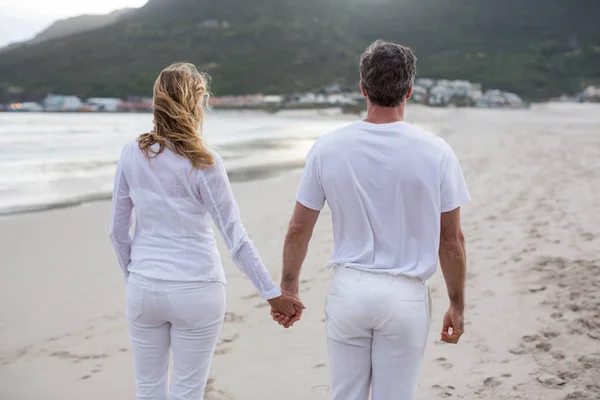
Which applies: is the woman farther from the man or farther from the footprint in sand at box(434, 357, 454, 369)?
the footprint in sand at box(434, 357, 454, 369)

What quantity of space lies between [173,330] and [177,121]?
80 cm

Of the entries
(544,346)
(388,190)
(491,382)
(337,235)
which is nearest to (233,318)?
(491,382)

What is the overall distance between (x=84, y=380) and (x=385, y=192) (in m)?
2.82

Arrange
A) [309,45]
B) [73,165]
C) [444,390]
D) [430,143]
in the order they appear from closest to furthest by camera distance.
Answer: [430,143] < [444,390] < [73,165] < [309,45]

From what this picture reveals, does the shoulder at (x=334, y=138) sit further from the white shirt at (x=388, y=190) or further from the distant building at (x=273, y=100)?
the distant building at (x=273, y=100)

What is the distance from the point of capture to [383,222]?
213 cm

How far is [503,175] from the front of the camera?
13.1 meters

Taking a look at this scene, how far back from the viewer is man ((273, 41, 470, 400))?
2094 millimetres

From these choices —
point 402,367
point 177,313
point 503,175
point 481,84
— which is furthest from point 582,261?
point 481,84

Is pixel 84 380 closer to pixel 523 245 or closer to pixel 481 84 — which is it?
pixel 523 245

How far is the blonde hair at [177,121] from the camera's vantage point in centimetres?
229

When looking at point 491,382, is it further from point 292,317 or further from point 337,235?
point 337,235

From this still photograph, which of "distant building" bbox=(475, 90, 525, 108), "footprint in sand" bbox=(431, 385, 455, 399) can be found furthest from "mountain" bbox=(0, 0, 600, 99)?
"footprint in sand" bbox=(431, 385, 455, 399)

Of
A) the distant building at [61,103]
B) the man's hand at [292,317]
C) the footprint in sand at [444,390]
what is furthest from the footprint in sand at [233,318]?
the distant building at [61,103]
